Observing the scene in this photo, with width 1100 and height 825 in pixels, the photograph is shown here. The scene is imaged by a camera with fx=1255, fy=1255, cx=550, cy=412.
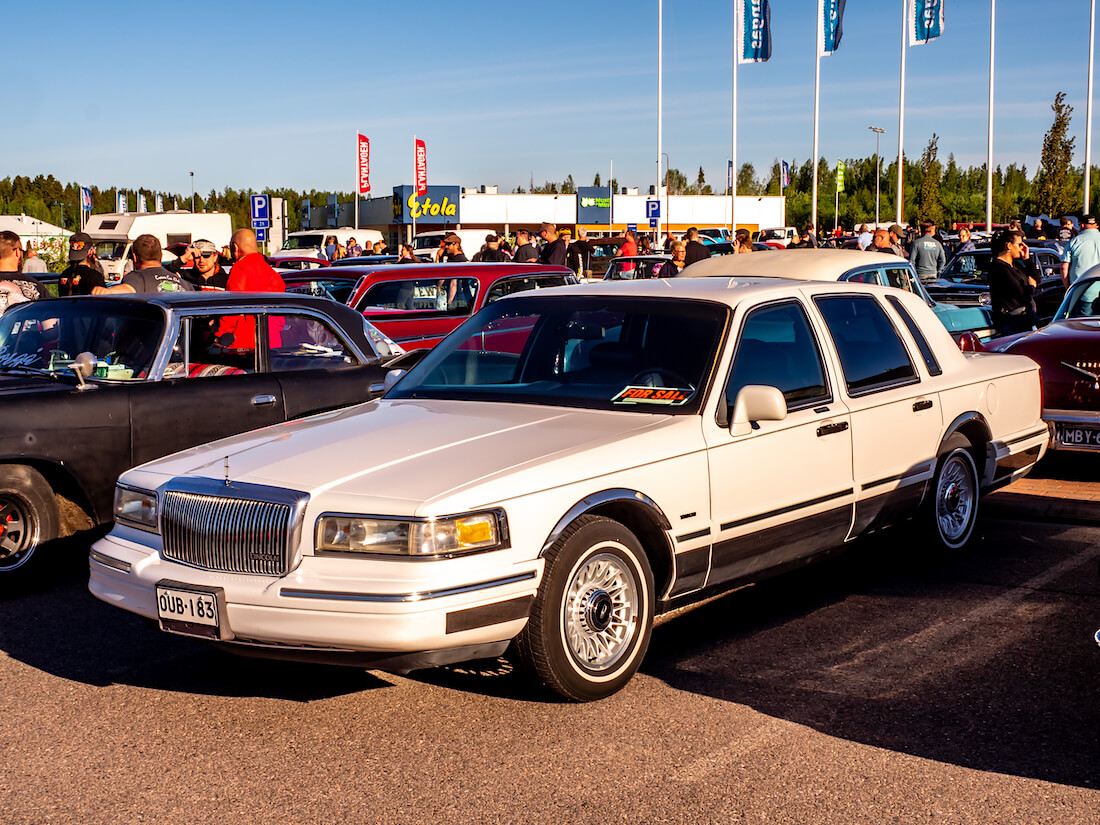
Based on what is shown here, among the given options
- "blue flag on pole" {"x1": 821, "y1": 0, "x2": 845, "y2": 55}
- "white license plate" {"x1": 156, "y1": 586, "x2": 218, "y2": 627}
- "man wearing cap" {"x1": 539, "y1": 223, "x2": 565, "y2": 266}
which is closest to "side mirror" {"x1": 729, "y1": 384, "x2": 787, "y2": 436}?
"white license plate" {"x1": 156, "y1": 586, "x2": 218, "y2": 627}

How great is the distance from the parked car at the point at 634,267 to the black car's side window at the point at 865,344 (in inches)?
514

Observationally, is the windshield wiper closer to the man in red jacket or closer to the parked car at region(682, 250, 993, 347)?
the man in red jacket

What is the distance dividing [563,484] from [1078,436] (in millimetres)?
5690

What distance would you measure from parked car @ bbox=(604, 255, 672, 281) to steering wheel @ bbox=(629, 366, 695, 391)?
14.1 meters

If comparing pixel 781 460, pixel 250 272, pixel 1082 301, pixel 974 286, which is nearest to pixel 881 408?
pixel 781 460

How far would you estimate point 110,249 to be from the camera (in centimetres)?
4644

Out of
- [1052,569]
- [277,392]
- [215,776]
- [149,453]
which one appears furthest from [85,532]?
[1052,569]

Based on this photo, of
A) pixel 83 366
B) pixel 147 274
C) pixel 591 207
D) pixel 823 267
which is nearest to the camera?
pixel 83 366

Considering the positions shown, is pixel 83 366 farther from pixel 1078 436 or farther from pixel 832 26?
pixel 832 26

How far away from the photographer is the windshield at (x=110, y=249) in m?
42.4

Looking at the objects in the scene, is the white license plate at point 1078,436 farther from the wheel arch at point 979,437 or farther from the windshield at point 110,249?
the windshield at point 110,249

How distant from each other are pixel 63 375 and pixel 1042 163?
162 feet

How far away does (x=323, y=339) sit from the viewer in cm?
827

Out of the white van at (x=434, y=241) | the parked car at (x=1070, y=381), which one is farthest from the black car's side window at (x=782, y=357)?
the white van at (x=434, y=241)
